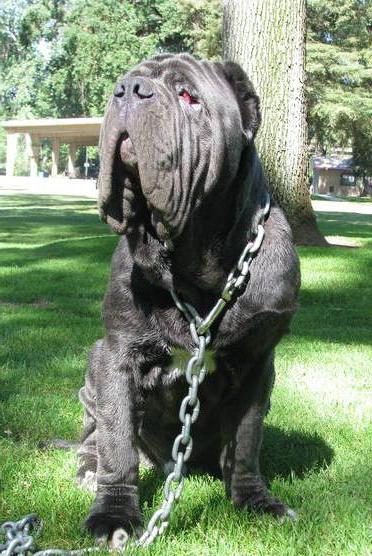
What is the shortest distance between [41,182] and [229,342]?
52.4m

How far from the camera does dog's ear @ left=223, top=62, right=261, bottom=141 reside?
9.48ft

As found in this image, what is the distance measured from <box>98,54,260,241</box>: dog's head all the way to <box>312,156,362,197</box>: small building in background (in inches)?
2649

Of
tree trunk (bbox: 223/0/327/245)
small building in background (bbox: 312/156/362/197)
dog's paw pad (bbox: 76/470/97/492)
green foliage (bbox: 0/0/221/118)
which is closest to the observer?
Answer: dog's paw pad (bbox: 76/470/97/492)

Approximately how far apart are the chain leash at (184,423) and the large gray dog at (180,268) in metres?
0.05

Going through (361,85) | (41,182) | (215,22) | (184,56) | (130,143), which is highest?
(215,22)

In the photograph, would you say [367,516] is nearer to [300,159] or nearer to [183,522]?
[183,522]

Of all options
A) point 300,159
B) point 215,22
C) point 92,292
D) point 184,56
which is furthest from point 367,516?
point 215,22

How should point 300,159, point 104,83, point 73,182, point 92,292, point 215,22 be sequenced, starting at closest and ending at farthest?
point 92,292 < point 300,159 < point 215,22 < point 104,83 < point 73,182

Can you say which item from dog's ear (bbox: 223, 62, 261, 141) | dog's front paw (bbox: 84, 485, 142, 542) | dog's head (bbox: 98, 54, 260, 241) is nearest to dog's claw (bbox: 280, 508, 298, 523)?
dog's front paw (bbox: 84, 485, 142, 542)

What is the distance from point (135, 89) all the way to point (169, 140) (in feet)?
0.70

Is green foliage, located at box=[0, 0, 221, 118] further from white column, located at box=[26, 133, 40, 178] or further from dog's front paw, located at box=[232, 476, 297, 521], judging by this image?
dog's front paw, located at box=[232, 476, 297, 521]

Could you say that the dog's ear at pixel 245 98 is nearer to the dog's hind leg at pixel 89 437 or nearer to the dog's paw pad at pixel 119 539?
the dog's hind leg at pixel 89 437

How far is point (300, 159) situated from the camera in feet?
33.1

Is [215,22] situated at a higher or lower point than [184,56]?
higher
